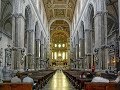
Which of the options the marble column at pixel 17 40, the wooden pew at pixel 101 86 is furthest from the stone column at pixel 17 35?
the wooden pew at pixel 101 86

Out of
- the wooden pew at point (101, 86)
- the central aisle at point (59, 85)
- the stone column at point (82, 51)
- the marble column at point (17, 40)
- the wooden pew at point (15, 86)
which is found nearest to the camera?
the wooden pew at point (101, 86)

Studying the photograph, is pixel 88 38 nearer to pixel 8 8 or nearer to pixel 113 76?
pixel 8 8

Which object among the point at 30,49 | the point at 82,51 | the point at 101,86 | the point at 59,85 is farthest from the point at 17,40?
the point at 82,51

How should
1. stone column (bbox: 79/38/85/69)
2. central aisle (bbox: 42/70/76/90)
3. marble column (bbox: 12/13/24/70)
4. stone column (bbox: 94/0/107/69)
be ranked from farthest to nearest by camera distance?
1. stone column (bbox: 79/38/85/69)
2. stone column (bbox: 94/0/107/69)
3. marble column (bbox: 12/13/24/70)
4. central aisle (bbox: 42/70/76/90)

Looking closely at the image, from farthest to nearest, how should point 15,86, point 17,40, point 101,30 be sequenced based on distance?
point 101,30
point 17,40
point 15,86

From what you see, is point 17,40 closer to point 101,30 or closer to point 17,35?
point 17,35

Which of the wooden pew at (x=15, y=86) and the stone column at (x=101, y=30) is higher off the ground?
the stone column at (x=101, y=30)

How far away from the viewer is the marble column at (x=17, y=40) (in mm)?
23047

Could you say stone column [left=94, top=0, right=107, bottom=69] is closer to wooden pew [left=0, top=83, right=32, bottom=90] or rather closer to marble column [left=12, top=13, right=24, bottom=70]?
marble column [left=12, top=13, right=24, bottom=70]

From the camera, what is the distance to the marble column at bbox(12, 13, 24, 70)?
2305 centimetres

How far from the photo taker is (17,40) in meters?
23.4

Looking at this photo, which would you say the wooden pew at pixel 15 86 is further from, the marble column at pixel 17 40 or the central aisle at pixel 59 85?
the marble column at pixel 17 40

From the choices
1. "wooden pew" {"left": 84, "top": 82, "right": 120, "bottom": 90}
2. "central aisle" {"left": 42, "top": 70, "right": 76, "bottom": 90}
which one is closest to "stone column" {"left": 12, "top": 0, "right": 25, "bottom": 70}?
"central aisle" {"left": 42, "top": 70, "right": 76, "bottom": 90}

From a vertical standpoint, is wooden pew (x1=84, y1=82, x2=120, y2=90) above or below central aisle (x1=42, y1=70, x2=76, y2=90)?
above
